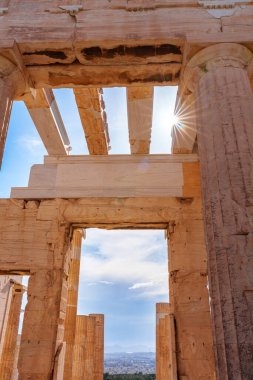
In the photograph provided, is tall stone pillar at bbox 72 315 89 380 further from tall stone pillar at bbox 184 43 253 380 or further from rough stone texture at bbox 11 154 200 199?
tall stone pillar at bbox 184 43 253 380

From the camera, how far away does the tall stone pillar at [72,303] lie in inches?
382

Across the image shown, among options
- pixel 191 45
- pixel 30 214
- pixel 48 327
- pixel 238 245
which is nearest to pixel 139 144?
pixel 30 214

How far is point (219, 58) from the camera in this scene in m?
4.79

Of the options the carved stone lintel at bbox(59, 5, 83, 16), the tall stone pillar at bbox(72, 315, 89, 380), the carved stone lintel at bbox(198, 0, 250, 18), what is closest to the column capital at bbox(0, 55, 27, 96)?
the carved stone lintel at bbox(59, 5, 83, 16)

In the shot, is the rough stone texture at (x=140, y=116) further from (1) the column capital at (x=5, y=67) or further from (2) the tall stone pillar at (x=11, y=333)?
(2) the tall stone pillar at (x=11, y=333)

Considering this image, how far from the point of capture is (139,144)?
30.4 feet

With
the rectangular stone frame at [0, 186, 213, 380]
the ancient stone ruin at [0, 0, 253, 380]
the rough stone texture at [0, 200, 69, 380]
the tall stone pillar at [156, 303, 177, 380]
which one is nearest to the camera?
the ancient stone ruin at [0, 0, 253, 380]

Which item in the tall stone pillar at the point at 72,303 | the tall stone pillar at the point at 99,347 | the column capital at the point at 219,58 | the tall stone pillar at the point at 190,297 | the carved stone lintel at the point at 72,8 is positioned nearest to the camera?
the column capital at the point at 219,58

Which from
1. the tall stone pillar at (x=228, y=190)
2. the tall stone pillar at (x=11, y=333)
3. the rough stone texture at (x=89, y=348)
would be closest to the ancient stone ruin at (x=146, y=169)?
the tall stone pillar at (x=228, y=190)

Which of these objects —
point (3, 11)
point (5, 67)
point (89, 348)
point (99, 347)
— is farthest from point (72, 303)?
point (3, 11)

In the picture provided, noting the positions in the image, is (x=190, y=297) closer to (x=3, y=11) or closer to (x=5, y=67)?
(x=5, y=67)

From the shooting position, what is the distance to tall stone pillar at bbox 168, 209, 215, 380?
19.8 ft

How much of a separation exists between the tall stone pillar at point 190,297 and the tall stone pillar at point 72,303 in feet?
11.3

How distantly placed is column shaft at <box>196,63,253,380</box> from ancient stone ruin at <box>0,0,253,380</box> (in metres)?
0.01
